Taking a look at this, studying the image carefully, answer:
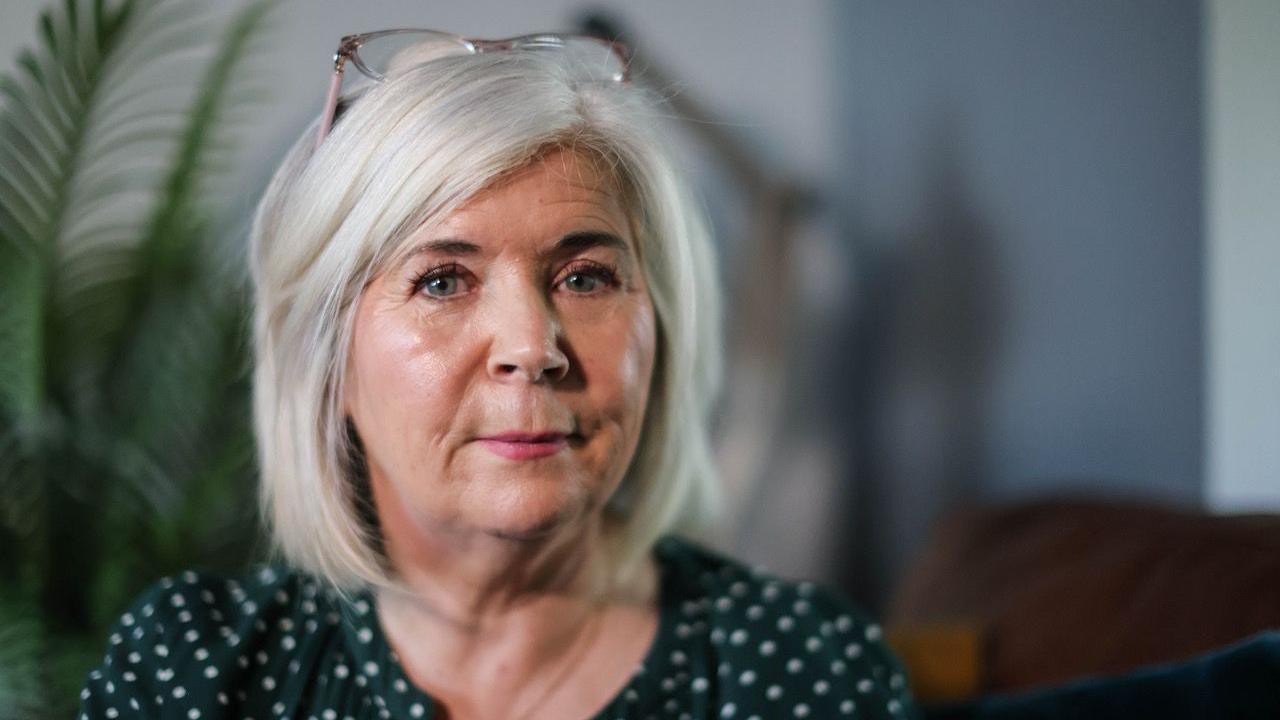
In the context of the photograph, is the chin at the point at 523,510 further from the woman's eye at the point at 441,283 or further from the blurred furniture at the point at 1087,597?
the blurred furniture at the point at 1087,597

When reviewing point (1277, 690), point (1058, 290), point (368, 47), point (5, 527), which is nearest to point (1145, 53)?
point (1058, 290)

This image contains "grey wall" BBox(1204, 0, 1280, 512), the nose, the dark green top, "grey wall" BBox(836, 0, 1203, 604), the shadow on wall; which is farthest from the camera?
the shadow on wall

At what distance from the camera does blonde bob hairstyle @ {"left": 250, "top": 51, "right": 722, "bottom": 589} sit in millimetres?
850

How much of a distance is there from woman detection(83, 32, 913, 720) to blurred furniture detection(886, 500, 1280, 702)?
19 cm

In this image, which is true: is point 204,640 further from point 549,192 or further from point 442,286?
point 549,192

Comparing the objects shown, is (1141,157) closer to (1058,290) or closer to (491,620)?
(1058,290)

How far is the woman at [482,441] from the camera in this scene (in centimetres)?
85

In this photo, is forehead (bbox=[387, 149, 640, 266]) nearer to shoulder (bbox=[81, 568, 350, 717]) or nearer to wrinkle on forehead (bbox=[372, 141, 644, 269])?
wrinkle on forehead (bbox=[372, 141, 644, 269])

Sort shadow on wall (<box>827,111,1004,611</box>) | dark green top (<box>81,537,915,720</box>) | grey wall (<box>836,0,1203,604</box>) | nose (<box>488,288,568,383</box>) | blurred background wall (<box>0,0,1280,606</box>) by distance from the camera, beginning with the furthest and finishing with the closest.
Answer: shadow on wall (<box>827,111,1004,611</box>) → grey wall (<box>836,0,1203,604</box>) → blurred background wall (<box>0,0,1280,606</box>) → dark green top (<box>81,537,915,720</box>) → nose (<box>488,288,568,383</box>)

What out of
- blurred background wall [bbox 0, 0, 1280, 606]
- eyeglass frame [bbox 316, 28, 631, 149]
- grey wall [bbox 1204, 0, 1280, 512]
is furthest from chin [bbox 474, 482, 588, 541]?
grey wall [bbox 1204, 0, 1280, 512]

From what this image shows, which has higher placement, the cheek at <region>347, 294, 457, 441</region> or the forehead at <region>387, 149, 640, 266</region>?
the forehead at <region>387, 149, 640, 266</region>

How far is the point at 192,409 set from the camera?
5.08ft

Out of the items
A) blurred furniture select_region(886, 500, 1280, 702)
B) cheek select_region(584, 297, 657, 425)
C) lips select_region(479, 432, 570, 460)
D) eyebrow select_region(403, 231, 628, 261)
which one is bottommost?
blurred furniture select_region(886, 500, 1280, 702)

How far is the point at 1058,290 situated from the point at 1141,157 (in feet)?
0.88
